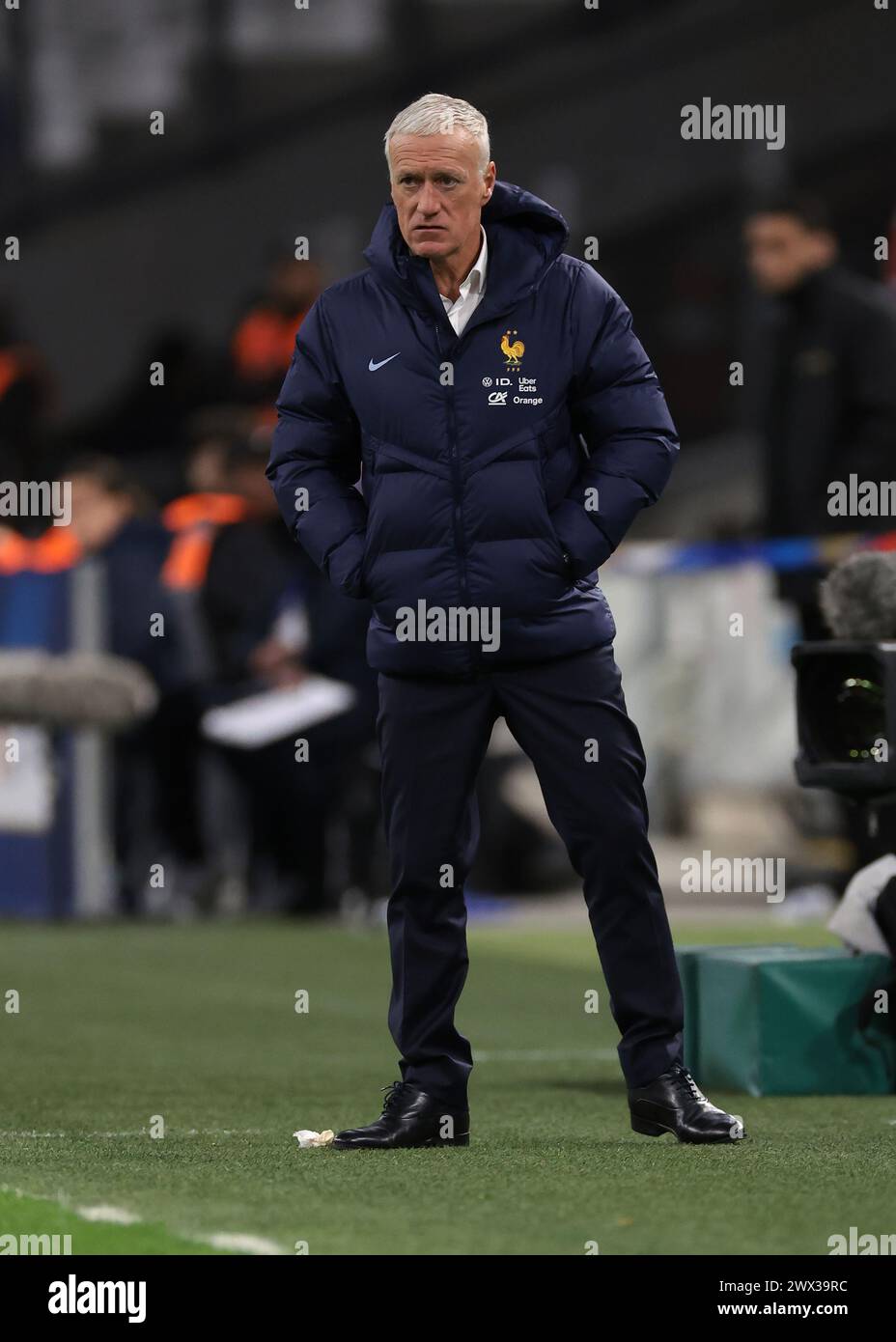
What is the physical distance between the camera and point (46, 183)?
82.5ft

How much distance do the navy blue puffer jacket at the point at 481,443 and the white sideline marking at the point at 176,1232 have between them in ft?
4.12

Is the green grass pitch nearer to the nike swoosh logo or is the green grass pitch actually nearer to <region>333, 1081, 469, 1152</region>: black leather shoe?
<region>333, 1081, 469, 1152</region>: black leather shoe

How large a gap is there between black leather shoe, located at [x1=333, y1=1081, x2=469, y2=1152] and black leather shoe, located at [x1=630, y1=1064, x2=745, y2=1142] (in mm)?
365

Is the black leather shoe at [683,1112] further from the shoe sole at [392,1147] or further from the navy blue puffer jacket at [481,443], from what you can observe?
the navy blue puffer jacket at [481,443]

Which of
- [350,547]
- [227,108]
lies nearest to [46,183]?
[227,108]

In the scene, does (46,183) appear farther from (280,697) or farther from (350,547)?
(350,547)

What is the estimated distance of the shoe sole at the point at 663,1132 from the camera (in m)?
5.47

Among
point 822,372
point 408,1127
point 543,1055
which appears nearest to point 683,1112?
point 408,1127

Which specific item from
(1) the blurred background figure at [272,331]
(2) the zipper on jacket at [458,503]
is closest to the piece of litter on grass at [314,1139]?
(2) the zipper on jacket at [458,503]

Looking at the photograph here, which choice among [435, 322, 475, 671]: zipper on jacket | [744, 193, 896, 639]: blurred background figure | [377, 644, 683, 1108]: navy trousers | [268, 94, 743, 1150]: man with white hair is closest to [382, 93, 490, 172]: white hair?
[268, 94, 743, 1150]: man with white hair

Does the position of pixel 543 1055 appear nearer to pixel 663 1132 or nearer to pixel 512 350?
pixel 663 1132

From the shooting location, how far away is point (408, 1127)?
5496 mm

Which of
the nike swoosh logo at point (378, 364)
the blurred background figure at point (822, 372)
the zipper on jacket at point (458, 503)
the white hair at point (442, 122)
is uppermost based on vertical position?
the blurred background figure at point (822, 372)
